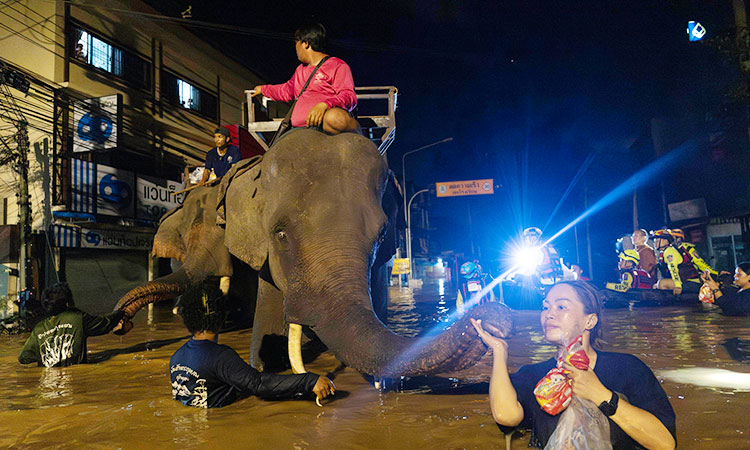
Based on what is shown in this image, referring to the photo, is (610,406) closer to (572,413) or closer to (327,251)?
(572,413)

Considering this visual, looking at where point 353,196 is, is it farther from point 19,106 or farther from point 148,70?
point 148,70

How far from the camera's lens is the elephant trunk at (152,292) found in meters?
5.55

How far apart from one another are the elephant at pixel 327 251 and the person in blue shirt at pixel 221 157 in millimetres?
2420

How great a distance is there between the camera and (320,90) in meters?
4.89

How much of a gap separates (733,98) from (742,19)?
200 centimetres

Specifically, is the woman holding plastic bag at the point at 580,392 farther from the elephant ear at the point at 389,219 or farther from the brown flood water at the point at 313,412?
the elephant ear at the point at 389,219

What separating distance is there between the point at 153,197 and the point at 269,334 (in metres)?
14.5

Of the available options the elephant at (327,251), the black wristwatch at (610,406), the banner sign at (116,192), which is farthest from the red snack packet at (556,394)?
the banner sign at (116,192)

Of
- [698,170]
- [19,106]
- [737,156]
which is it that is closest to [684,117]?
[698,170]

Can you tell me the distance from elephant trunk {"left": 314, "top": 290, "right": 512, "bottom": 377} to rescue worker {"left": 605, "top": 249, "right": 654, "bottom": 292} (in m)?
10.3

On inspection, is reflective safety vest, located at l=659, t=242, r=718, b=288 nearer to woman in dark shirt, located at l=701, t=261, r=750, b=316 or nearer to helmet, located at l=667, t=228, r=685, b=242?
helmet, located at l=667, t=228, r=685, b=242

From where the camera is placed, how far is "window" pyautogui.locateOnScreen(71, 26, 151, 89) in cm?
1478

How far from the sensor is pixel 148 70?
1773 cm

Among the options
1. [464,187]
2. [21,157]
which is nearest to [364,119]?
[21,157]
